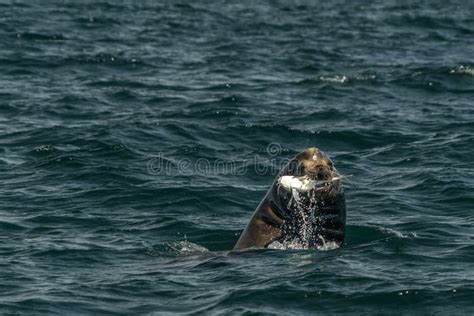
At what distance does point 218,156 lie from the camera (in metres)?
18.2

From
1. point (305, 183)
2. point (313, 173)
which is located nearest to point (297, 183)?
point (305, 183)

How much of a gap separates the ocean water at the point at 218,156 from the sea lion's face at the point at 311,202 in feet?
0.74

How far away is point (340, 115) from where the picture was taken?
21.5 metres

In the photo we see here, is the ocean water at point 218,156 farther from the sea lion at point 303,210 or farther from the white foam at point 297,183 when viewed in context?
the white foam at point 297,183

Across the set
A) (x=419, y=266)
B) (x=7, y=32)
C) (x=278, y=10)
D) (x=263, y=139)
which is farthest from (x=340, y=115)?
(x=278, y=10)

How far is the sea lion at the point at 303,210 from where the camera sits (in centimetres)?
1149

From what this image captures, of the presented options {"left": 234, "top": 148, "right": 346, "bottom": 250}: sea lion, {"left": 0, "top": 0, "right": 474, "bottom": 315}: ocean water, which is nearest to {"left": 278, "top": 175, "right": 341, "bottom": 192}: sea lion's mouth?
{"left": 234, "top": 148, "right": 346, "bottom": 250}: sea lion

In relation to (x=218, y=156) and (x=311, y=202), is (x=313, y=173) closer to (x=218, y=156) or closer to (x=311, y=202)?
(x=311, y=202)

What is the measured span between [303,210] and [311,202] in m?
0.16

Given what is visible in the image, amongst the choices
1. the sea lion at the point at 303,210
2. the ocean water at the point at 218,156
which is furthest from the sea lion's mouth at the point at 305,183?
the ocean water at the point at 218,156

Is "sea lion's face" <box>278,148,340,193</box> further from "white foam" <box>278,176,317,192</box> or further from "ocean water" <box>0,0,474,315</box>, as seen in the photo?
"ocean water" <box>0,0,474,315</box>

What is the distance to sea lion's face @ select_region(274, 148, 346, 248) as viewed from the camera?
37.7 ft

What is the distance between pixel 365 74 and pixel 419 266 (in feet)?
47.4

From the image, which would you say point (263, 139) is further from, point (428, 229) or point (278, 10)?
point (278, 10)
